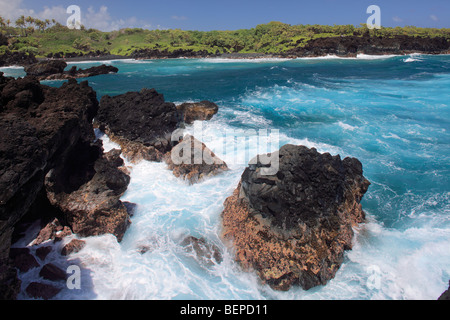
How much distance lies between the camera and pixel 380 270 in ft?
24.6

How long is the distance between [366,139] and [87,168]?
1677 cm

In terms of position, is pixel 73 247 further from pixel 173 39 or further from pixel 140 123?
pixel 173 39

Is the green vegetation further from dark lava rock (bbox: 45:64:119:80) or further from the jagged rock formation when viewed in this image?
the jagged rock formation

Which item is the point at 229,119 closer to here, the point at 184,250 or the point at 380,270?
the point at 184,250

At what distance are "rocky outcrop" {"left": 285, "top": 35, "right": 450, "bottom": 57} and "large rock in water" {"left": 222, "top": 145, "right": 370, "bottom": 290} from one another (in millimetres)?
84020

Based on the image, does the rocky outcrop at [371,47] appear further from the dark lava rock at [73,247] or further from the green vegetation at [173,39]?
the dark lava rock at [73,247]

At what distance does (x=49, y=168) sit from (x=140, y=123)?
300 inches

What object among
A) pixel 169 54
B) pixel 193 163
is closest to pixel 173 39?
pixel 169 54

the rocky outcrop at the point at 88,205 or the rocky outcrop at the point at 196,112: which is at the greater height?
the rocky outcrop at the point at 196,112

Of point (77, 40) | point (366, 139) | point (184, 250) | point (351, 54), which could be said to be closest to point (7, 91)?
→ point (184, 250)

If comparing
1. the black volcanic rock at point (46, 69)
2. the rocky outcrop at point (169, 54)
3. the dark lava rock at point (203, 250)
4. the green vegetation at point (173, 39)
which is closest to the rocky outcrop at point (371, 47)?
the green vegetation at point (173, 39)

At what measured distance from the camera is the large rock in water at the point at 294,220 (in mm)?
7227

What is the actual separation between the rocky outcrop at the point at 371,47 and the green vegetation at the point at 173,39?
10.3 metres

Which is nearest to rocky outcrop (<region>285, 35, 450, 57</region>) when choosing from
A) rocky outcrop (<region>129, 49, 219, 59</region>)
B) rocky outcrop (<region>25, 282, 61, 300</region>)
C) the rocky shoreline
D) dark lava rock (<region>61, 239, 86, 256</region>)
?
the rocky shoreline
